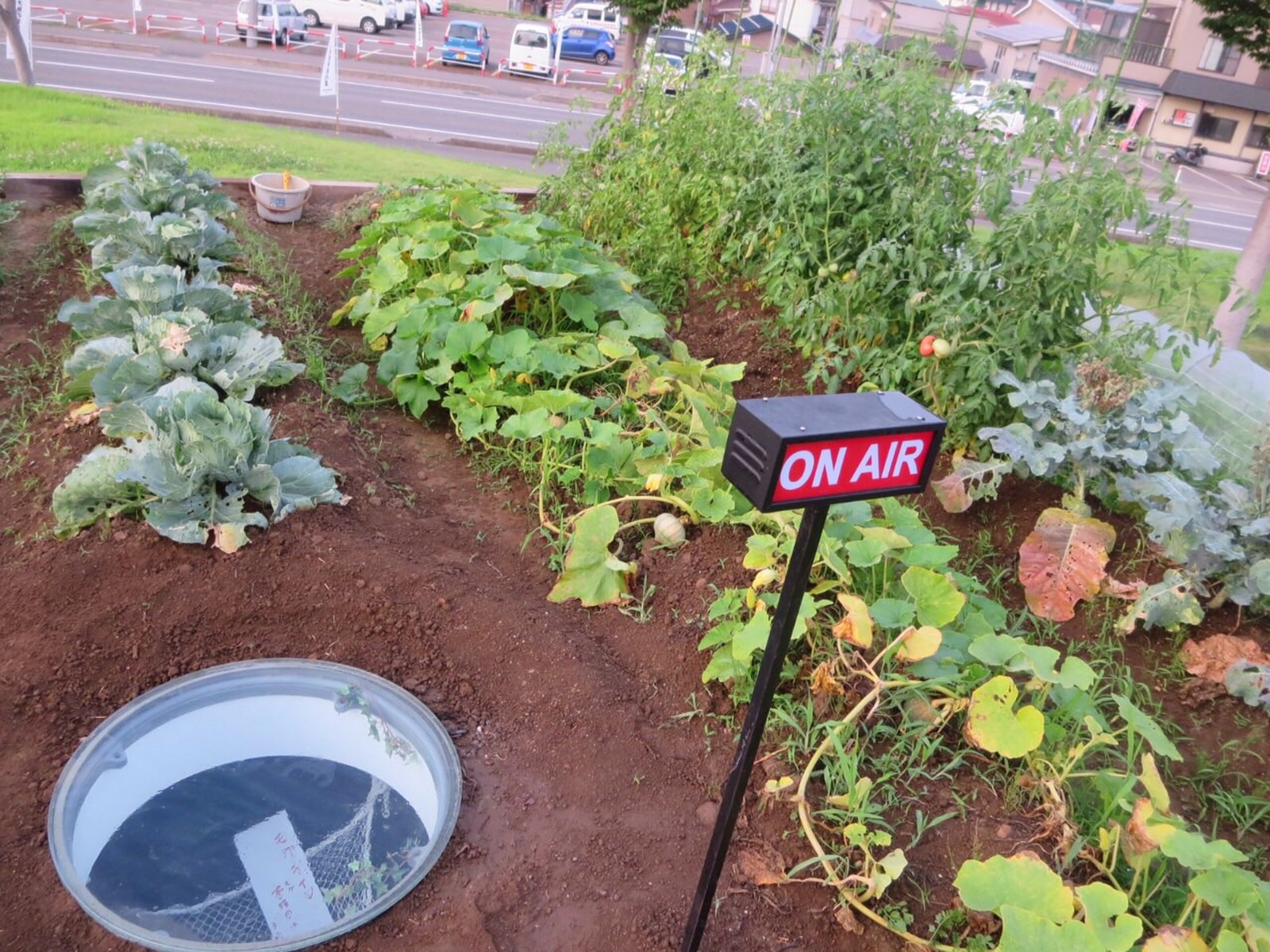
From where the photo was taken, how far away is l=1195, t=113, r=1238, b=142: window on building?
1263 cm

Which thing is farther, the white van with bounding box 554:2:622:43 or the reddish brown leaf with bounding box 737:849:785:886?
the white van with bounding box 554:2:622:43

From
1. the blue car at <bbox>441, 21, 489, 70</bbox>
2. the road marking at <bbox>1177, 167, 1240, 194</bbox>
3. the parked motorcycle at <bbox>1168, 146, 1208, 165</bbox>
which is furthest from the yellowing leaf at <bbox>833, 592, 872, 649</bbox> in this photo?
the blue car at <bbox>441, 21, 489, 70</bbox>

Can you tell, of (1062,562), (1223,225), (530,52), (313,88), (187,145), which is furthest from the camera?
(530,52)

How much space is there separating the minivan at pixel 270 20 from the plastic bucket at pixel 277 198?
43.0 ft

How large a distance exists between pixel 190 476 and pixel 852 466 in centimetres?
182

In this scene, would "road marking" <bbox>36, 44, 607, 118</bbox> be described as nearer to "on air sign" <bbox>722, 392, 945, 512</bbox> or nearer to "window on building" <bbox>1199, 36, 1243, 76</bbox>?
"window on building" <bbox>1199, 36, 1243, 76</bbox>

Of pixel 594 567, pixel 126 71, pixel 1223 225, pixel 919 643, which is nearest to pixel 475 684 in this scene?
pixel 594 567

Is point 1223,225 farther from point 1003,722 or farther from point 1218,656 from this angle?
point 1003,722

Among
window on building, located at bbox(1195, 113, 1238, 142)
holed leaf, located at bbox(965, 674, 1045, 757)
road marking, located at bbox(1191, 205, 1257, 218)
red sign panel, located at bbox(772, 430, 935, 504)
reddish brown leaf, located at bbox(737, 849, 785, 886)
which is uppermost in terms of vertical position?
window on building, located at bbox(1195, 113, 1238, 142)

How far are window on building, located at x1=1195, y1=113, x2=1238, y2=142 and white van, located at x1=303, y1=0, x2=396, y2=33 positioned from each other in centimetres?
1526

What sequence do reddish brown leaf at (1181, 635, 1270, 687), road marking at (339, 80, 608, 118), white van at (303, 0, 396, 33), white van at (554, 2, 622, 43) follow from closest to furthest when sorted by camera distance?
reddish brown leaf at (1181, 635, 1270, 687), road marking at (339, 80, 608, 118), white van at (303, 0, 396, 33), white van at (554, 2, 622, 43)

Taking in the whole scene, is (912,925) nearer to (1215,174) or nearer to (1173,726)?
(1173,726)

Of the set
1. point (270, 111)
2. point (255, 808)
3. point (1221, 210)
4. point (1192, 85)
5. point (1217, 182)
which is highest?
point (1192, 85)

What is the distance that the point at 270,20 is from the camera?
51.8 feet
